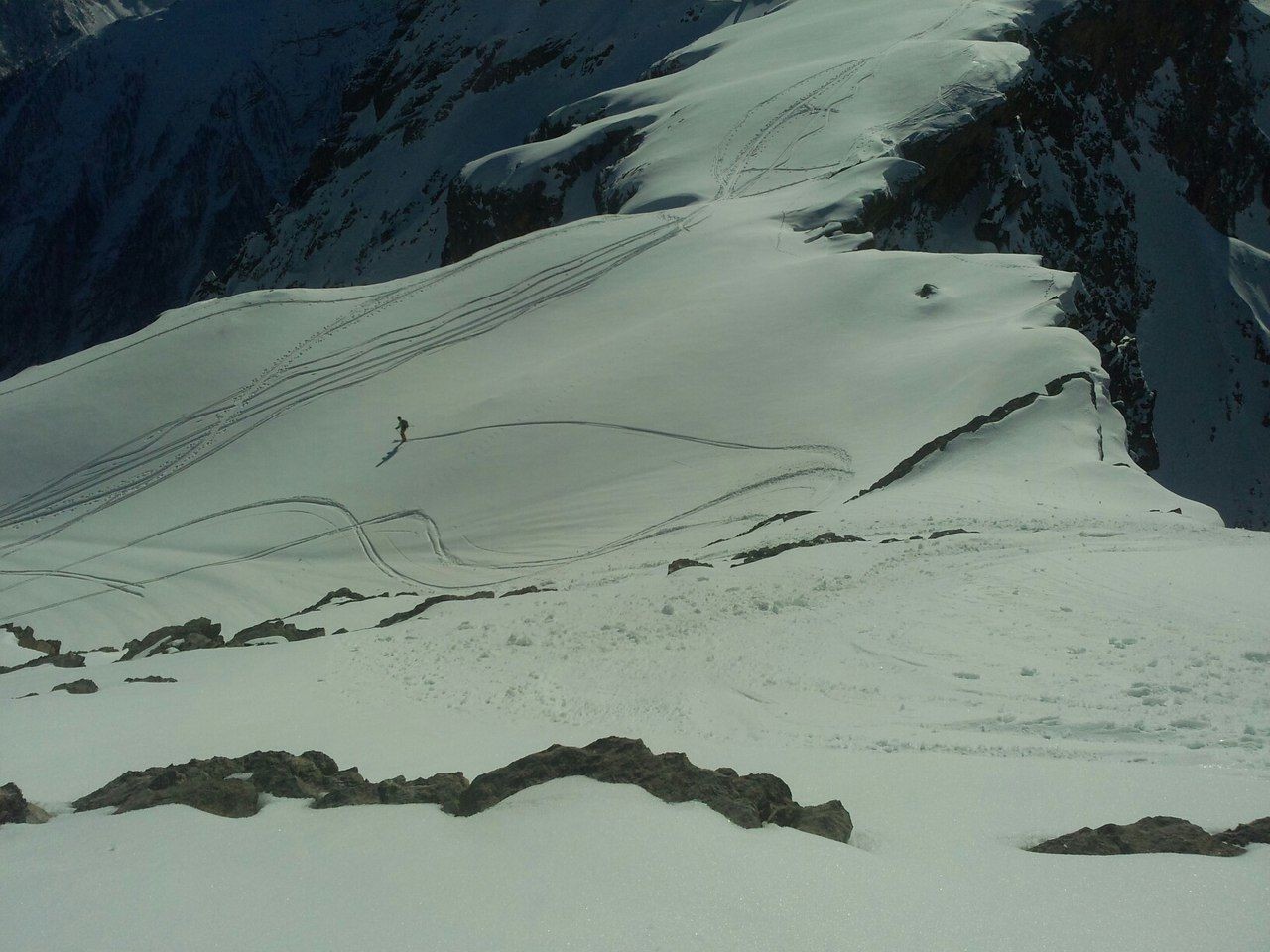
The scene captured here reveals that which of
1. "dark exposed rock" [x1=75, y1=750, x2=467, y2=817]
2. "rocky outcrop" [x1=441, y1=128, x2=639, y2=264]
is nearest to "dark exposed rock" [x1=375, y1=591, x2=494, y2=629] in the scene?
"dark exposed rock" [x1=75, y1=750, x2=467, y2=817]

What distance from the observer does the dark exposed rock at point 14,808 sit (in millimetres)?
4355

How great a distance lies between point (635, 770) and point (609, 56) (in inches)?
2506

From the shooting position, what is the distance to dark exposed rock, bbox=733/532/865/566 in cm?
1073

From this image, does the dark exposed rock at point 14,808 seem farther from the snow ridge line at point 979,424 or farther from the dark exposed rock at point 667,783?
the snow ridge line at point 979,424

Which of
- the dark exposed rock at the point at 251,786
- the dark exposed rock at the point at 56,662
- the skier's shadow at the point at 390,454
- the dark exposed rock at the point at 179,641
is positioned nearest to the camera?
the dark exposed rock at the point at 251,786

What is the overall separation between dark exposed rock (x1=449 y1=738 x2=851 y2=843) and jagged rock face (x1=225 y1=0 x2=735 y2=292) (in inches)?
2202

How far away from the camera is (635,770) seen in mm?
4441

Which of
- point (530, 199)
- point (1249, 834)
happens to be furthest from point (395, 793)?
point (530, 199)

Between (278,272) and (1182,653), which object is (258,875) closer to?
(1182,653)

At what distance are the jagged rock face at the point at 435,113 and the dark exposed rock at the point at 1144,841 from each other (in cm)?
5688

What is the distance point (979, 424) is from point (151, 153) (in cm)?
11672

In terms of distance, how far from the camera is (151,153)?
11262 centimetres

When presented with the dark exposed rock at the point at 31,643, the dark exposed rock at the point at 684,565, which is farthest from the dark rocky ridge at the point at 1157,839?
the dark exposed rock at the point at 31,643

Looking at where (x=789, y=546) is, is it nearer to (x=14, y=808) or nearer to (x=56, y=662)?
(x=56, y=662)
